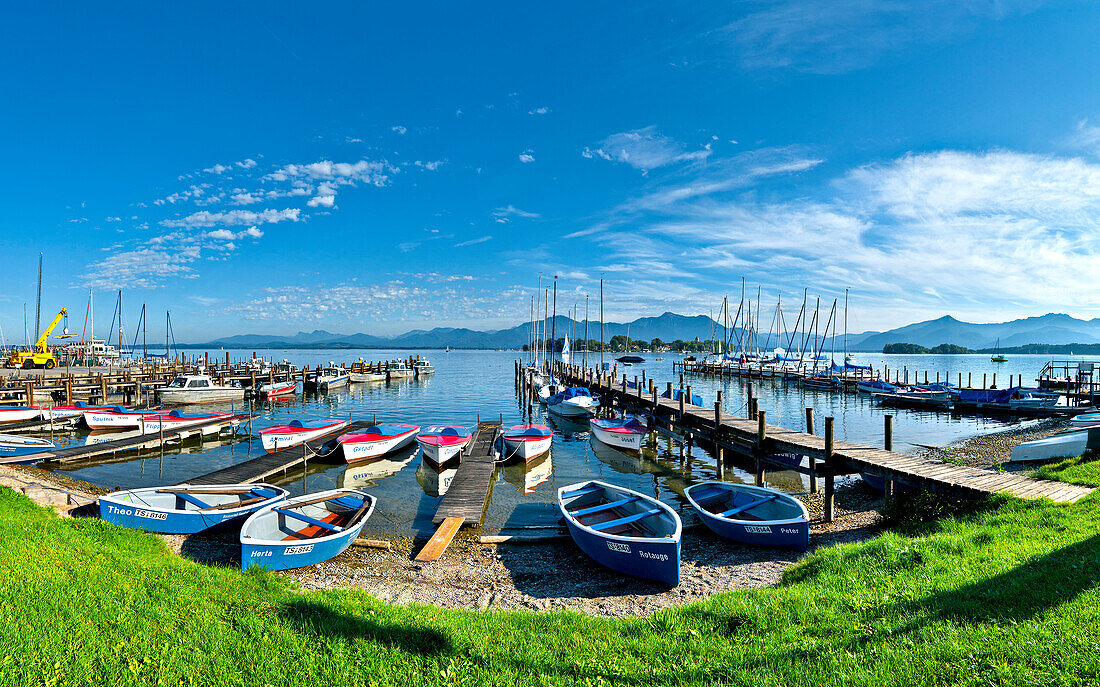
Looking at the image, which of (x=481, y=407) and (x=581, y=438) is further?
(x=481, y=407)

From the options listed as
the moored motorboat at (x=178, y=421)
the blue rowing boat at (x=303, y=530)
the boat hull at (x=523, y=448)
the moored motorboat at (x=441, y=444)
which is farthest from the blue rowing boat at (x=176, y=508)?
the moored motorboat at (x=178, y=421)

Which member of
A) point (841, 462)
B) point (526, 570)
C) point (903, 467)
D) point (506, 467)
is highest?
point (903, 467)

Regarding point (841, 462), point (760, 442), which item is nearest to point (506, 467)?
point (760, 442)

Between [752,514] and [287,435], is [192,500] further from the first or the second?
[752,514]

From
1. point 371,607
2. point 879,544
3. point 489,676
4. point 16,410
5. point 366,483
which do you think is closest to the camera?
point 489,676

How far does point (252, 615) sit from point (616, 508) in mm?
8783

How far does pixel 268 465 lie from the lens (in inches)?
715

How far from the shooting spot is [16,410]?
2761 cm

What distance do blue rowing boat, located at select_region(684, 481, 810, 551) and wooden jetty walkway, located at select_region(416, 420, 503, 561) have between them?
592 centimetres

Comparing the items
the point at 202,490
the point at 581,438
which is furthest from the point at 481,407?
the point at 202,490

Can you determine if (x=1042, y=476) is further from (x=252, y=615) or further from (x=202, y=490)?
(x=202, y=490)

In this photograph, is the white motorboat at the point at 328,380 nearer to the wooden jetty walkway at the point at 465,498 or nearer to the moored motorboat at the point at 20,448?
the moored motorboat at the point at 20,448

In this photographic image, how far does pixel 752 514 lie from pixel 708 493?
1383 millimetres

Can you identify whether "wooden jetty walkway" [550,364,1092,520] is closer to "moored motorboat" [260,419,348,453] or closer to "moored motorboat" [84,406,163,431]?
"moored motorboat" [260,419,348,453]
